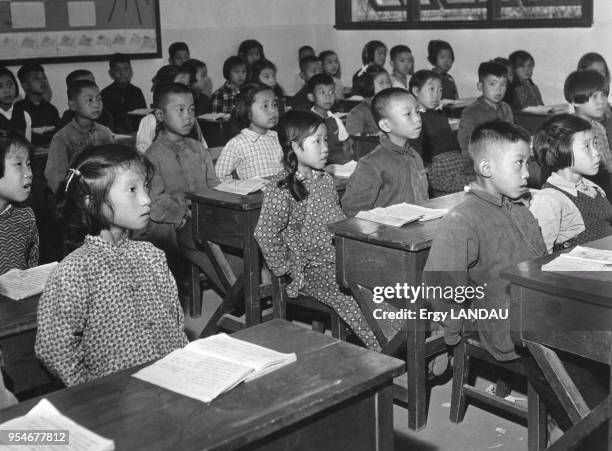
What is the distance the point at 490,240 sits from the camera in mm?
2480

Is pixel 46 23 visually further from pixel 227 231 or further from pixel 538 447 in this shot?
pixel 538 447

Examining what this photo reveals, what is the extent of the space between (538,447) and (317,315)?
1.64m

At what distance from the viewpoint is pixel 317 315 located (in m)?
3.94

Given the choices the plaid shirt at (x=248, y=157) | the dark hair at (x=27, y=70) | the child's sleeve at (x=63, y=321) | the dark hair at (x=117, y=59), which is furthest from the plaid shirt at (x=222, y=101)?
the child's sleeve at (x=63, y=321)

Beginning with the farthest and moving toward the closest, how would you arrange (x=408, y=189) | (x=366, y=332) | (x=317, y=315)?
(x=317, y=315) → (x=408, y=189) → (x=366, y=332)

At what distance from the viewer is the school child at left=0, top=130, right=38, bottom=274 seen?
2711 millimetres

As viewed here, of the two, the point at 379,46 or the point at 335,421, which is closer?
the point at 335,421

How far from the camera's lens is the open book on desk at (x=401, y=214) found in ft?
9.37

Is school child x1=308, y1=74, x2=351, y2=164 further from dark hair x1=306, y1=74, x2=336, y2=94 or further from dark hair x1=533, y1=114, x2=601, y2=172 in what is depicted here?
dark hair x1=533, y1=114, x2=601, y2=172

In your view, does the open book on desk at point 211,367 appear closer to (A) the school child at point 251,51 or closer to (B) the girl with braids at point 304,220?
(B) the girl with braids at point 304,220

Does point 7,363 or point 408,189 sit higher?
point 408,189

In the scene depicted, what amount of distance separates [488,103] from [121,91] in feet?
11.7

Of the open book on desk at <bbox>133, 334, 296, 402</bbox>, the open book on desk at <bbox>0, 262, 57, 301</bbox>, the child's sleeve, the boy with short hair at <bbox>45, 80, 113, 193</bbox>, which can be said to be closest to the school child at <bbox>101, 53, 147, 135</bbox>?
the boy with short hair at <bbox>45, 80, 113, 193</bbox>

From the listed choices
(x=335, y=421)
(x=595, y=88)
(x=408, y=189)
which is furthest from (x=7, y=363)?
(x=595, y=88)
